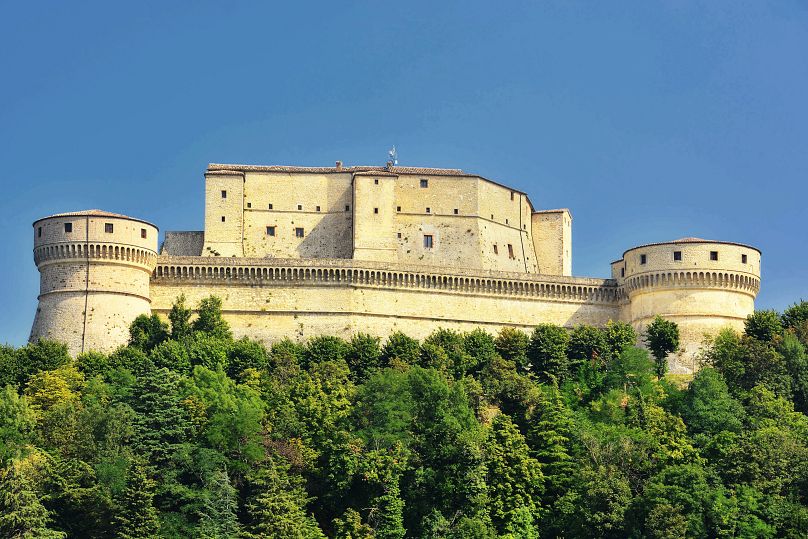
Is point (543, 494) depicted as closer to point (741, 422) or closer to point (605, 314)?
point (741, 422)

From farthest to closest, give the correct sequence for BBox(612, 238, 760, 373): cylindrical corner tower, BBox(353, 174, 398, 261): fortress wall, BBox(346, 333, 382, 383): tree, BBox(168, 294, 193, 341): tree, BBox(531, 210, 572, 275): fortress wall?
BBox(531, 210, 572, 275): fortress wall → BBox(353, 174, 398, 261): fortress wall → BBox(612, 238, 760, 373): cylindrical corner tower → BBox(168, 294, 193, 341): tree → BBox(346, 333, 382, 383): tree

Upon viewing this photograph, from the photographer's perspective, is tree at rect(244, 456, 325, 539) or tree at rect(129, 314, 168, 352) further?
tree at rect(129, 314, 168, 352)

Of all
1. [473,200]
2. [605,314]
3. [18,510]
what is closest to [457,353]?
[605,314]

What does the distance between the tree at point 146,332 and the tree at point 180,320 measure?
19.5 inches

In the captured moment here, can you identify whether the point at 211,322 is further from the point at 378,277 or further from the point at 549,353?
the point at 549,353

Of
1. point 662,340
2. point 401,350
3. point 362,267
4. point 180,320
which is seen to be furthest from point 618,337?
point 180,320

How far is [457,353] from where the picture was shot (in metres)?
81.1

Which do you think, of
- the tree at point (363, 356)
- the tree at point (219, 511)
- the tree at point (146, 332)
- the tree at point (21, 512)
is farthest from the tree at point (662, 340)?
the tree at point (21, 512)

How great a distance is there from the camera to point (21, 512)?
61406 mm

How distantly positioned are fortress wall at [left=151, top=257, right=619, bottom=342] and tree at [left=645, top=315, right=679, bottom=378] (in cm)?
579

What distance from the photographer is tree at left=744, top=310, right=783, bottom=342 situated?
274 feet

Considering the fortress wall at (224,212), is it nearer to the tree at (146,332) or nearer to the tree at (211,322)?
the tree at (211,322)

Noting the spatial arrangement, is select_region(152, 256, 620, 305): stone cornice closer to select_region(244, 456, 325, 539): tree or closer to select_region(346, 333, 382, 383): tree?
Result: select_region(346, 333, 382, 383): tree

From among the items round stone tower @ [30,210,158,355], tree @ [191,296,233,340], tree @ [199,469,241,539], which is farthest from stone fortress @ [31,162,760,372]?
tree @ [199,469,241,539]
